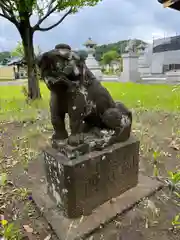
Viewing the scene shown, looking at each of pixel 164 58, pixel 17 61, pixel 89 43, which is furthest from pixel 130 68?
pixel 164 58

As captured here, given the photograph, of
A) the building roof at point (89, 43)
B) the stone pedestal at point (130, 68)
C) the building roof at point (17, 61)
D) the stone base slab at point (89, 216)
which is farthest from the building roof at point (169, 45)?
the stone base slab at point (89, 216)

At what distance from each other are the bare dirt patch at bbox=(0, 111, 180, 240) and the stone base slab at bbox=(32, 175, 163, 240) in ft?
0.16

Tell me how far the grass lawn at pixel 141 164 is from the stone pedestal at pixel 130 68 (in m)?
7.80

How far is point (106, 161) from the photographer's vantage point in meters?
1.69

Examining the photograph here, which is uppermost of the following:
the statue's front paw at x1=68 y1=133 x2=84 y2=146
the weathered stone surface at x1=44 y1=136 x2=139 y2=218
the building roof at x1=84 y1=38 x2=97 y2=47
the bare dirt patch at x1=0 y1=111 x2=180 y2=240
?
the building roof at x1=84 y1=38 x2=97 y2=47

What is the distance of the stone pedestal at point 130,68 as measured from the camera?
12.9 metres

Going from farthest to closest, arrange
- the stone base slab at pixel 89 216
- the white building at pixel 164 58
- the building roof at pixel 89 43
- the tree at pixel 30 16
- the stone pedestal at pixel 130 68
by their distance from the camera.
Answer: the white building at pixel 164 58 < the building roof at pixel 89 43 < the stone pedestal at pixel 130 68 < the tree at pixel 30 16 < the stone base slab at pixel 89 216

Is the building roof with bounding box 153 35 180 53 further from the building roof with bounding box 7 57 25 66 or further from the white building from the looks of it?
the building roof with bounding box 7 57 25 66

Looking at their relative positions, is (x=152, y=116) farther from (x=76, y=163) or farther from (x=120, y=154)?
(x=76, y=163)

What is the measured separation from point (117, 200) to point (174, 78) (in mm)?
10460

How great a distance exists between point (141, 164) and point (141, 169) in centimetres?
13

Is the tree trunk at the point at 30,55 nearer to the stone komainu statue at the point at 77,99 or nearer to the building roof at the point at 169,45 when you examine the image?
the stone komainu statue at the point at 77,99

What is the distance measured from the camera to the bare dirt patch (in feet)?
5.09

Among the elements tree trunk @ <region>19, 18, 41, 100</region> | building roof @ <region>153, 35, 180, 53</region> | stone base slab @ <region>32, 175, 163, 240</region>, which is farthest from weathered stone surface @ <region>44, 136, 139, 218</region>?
building roof @ <region>153, 35, 180, 53</region>
